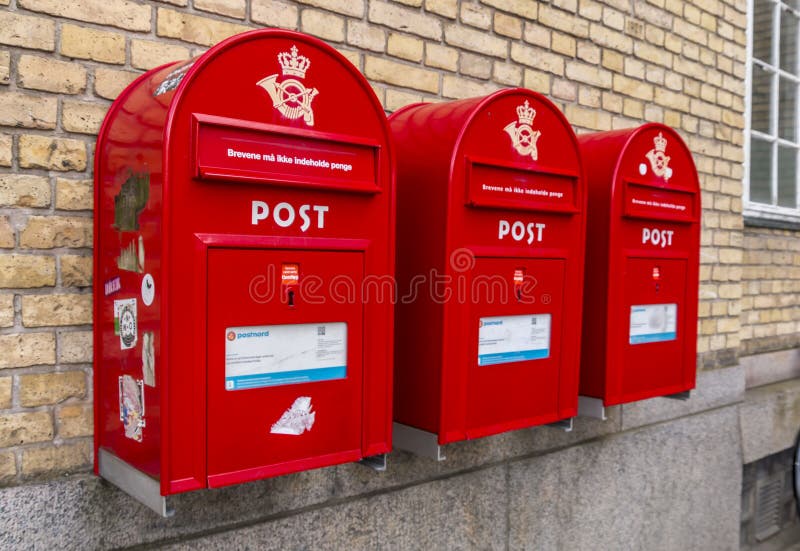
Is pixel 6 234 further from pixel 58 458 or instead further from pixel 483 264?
pixel 483 264

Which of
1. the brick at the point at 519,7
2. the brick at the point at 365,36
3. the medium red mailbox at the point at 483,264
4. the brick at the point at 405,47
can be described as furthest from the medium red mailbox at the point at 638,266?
the brick at the point at 365,36

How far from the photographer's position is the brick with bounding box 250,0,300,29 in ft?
7.93

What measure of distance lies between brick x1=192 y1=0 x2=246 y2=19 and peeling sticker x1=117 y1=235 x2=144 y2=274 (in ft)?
2.87

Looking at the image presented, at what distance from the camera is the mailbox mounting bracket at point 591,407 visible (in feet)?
9.34

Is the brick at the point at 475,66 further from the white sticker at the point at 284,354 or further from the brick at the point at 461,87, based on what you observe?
the white sticker at the point at 284,354

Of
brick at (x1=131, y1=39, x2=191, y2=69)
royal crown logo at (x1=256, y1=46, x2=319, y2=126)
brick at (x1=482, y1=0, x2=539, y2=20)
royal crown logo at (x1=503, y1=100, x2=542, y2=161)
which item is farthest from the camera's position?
brick at (x1=482, y1=0, x2=539, y2=20)

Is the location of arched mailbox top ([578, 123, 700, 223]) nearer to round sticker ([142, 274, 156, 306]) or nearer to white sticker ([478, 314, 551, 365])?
white sticker ([478, 314, 551, 365])

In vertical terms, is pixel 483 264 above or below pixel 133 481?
above

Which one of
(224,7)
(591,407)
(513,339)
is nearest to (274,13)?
(224,7)

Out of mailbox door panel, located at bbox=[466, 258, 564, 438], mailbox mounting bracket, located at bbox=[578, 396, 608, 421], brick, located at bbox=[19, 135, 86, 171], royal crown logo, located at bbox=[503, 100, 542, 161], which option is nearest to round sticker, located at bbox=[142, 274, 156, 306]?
brick, located at bbox=[19, 135, 86, 171]

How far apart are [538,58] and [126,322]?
2.27 metres

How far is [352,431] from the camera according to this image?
2.03 meters

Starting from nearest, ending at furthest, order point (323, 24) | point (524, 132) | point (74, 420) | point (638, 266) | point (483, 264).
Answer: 1. point (74, 420)
2. point (483, 264)
3. point (524, 132)
4. point (323, 24)
5. point (638, 266)

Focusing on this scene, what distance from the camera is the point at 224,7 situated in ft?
7.68
